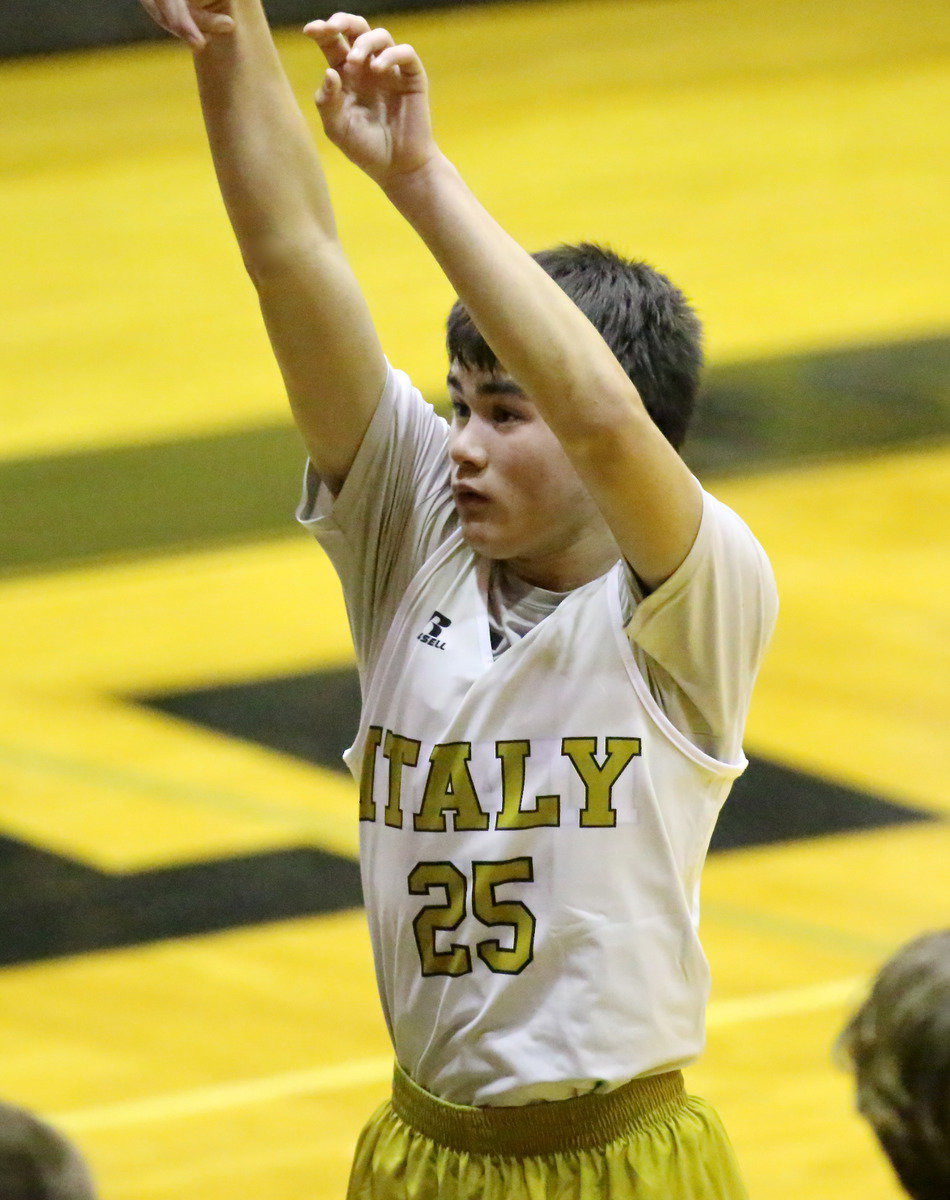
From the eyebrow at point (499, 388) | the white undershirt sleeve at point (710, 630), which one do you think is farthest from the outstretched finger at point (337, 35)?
the white undershirt sleeve at point (710, 630)

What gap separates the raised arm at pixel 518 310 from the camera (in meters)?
1.80

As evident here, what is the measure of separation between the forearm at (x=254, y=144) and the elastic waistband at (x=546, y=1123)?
868mm

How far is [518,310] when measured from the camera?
1801mm

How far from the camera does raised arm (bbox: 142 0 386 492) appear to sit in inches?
78.5

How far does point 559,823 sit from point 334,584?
363 centimetres

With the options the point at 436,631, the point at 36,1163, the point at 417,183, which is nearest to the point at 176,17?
the point at 417,183

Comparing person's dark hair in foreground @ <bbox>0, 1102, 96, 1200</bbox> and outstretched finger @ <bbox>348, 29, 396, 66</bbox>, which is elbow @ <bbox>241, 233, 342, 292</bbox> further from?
person's dark hair in foreground @ <bbox>0, 1102, 96, 1200</bbox>

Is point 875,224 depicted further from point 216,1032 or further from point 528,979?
point 528,979

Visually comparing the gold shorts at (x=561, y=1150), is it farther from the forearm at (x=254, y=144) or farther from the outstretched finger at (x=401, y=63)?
the outstretched finger at (x=401, y=63)

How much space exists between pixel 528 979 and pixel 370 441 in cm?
56

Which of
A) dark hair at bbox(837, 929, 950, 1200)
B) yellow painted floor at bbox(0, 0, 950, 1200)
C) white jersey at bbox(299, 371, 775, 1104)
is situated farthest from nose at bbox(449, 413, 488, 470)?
yellow painted floor at bbox(0, 0, 950, 1200)

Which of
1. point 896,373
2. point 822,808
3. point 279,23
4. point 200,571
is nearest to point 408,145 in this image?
point 822,808

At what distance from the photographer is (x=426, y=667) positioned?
6.72ft

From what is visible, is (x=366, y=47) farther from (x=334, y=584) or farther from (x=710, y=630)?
(x=334, y=584)
